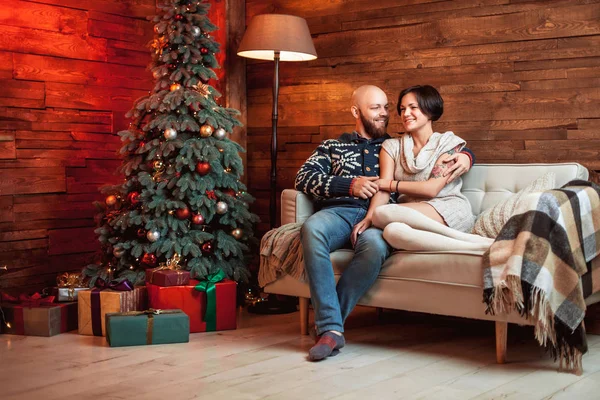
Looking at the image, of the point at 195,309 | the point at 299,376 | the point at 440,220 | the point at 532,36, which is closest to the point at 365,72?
the point at 532,36

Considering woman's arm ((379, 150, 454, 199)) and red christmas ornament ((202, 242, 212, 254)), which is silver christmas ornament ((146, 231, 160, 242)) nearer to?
red christmas ornament ((202, 242, 212, 254))

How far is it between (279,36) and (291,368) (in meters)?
1.98

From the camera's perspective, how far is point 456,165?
3.60m

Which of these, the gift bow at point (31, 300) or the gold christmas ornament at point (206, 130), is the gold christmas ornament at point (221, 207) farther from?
the gift bow at point (31, 300)

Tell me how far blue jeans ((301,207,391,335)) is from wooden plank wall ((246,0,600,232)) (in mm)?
1042

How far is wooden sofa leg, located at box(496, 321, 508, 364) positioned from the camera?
3117 millimetres

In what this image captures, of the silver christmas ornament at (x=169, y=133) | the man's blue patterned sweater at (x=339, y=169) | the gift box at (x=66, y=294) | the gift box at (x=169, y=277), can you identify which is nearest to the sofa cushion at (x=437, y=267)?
the man's blue patterned sweater at (x=339, y=169)

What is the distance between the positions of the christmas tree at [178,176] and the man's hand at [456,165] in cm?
121

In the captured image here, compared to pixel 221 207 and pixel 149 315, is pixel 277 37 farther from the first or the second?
pixel 149 315

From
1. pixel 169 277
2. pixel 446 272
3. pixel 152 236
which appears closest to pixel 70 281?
pixel 152 236

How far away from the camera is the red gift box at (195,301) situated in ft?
12.4

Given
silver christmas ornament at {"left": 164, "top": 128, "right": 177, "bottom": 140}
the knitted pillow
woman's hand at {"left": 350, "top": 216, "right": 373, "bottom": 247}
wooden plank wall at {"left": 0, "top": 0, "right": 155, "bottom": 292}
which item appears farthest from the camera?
wooden plank wall at {"left": 0, "top": 0, "right": 155, "bottom": 292}

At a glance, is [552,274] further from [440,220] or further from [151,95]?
[151,95]

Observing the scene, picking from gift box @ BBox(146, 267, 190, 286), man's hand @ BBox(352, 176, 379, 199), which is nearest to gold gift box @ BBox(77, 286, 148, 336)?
gift box @ BBox(146, 267, 190, 286)
